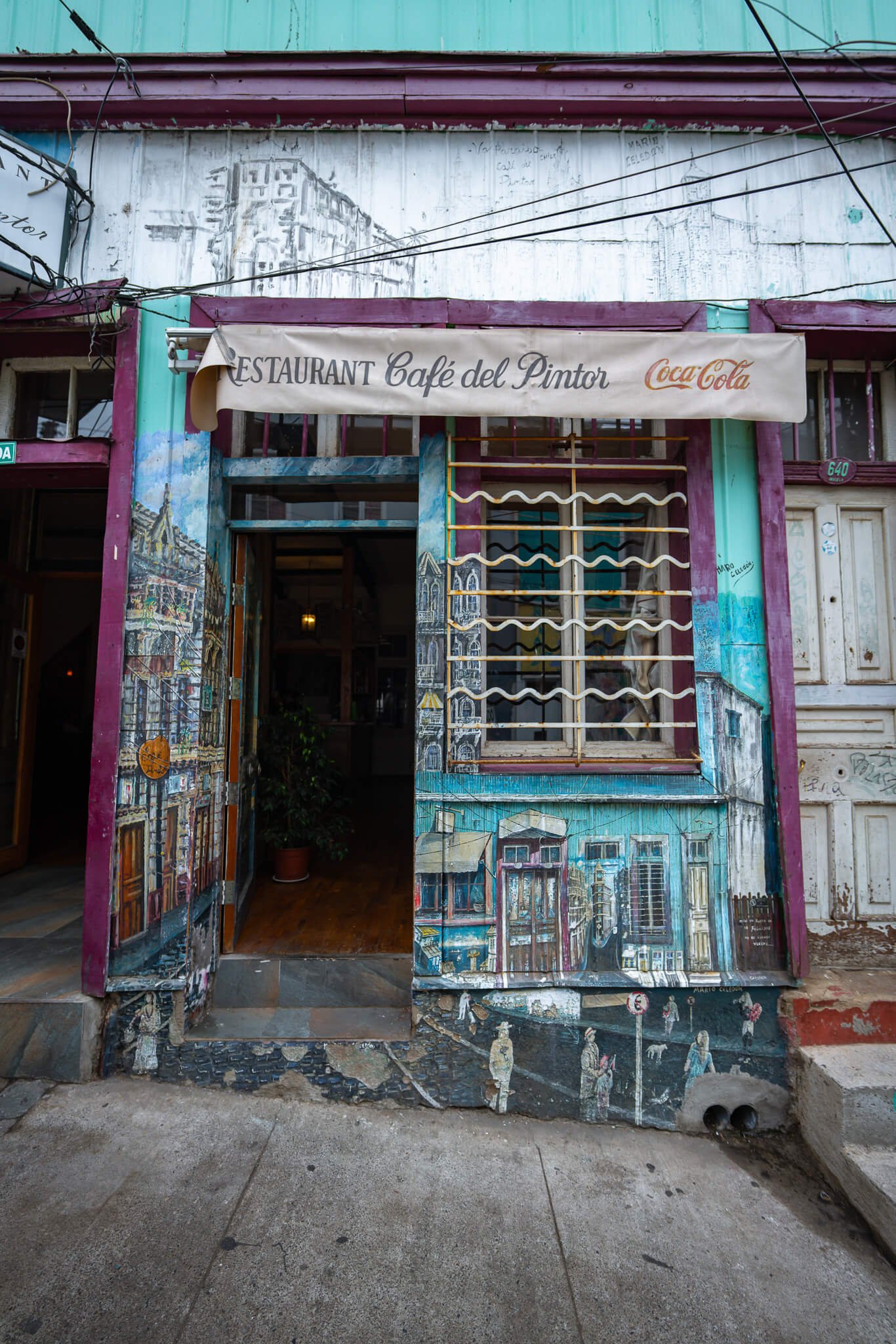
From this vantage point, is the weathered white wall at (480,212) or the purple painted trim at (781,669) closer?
the purple painted trim at (781,669)

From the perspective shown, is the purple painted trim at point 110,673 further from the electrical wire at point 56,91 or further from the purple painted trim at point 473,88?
the purple painted trim at point 473,88

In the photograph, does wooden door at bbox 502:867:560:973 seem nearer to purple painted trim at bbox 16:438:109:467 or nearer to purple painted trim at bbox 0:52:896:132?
purple painted trim at bbox 16:438:109:467

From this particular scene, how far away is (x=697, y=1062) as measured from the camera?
3.45 m

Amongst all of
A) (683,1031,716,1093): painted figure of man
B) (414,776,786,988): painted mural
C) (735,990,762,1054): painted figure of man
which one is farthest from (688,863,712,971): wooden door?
(683,1031,716,1093): painted figure of man

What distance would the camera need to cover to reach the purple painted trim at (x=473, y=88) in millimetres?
3846

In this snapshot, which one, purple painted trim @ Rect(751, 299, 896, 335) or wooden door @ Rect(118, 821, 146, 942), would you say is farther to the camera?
purple painted trim @ Rect(751, 299, 896, 335)

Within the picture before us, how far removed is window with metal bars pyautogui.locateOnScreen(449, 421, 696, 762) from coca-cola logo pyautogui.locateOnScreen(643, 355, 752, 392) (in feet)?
1.11

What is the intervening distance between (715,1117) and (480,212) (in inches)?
217

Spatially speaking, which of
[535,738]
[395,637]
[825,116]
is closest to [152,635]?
[535,738]

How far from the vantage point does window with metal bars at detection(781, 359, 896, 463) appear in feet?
13.5

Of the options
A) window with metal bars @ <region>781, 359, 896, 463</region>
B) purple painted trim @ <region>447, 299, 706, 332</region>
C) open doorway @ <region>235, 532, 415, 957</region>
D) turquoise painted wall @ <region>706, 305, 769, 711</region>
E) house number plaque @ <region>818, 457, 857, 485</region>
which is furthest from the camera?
open doorway @ <region>235, 532, 415, 957</region>

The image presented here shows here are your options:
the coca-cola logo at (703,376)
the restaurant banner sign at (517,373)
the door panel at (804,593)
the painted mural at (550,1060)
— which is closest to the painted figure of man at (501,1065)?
the painted mural at (550,1060)

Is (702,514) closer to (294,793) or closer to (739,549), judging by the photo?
(739,549)

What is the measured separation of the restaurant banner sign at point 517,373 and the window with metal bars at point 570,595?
0.32 m
